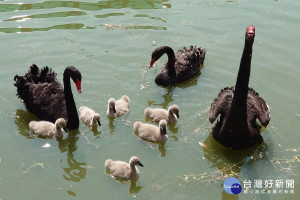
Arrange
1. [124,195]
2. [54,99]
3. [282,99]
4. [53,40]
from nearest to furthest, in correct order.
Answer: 1. [124,195]
2. [54,99]
3. [282,99]
4. [53,40]

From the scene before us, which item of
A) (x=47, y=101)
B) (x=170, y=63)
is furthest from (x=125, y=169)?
(x=170, y=63)

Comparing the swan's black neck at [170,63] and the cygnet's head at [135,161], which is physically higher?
the swan's black neck at [170,63]

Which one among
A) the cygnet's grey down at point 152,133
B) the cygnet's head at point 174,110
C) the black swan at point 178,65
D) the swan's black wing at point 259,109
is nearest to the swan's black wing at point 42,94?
the cygnet's grey down at point 152,133

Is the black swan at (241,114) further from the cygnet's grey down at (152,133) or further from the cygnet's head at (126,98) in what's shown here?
the cygnet's head at (126,98)

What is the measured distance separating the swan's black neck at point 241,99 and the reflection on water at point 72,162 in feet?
6.28

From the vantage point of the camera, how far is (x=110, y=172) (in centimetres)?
526

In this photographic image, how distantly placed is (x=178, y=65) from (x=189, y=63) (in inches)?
7.5

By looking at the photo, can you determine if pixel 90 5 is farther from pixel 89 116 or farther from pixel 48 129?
pixel 48 129

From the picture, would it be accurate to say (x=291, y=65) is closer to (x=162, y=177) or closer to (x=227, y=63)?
(x=227, y=63)

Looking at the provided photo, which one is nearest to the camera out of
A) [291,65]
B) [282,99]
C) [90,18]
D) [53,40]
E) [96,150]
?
[96,150]

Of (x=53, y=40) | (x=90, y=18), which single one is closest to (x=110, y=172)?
(x=53, y=40)

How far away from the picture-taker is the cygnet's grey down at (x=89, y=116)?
5.94 metres

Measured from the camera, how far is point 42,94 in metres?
6.27

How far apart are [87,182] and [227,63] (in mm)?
3673
